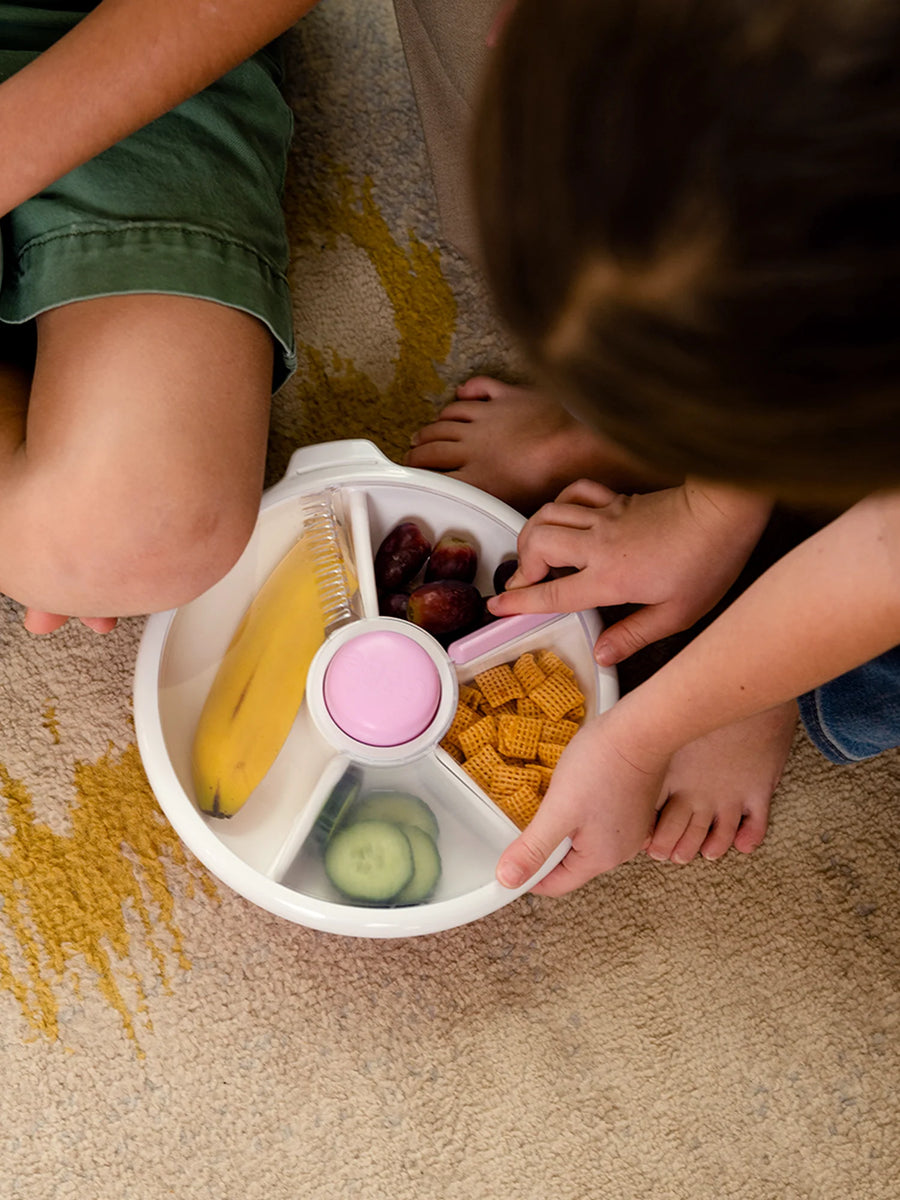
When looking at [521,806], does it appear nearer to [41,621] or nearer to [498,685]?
[498,685]

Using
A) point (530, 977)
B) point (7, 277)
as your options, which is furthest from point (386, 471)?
point (530, 977)

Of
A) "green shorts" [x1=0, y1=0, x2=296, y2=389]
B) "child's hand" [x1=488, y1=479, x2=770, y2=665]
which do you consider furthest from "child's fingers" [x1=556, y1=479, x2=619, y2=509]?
"green shorts" [x1=0, y1=0, x2=296, y2=389]

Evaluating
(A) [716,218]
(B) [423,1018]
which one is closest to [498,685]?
(B) [423,1018]

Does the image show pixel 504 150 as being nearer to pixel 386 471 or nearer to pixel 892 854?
pixel 386 471

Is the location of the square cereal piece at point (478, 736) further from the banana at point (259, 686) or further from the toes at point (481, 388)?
the toes at point (481, 388)

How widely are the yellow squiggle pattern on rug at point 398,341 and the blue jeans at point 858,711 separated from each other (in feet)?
1.27

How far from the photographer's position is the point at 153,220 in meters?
0.64

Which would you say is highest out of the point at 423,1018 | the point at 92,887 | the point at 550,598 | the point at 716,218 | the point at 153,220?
the point at 716,218

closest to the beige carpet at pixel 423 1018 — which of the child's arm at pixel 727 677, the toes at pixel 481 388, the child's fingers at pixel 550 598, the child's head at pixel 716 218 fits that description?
the child's arm at pixel 727 677

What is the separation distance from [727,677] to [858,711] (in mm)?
169

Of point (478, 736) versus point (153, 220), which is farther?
point (478, 736)

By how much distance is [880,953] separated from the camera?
0.79 meters

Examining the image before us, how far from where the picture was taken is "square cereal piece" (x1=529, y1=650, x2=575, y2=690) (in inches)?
30.5

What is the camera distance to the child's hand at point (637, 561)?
724 millimetres
